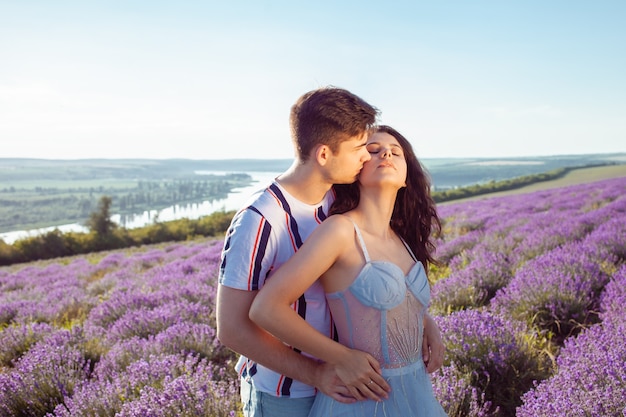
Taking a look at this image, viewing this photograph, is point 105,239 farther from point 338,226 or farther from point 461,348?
point 338,226

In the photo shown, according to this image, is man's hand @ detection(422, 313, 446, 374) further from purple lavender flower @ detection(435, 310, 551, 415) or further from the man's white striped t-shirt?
purple lavender flower @ detection(435, 310, 551, 415)

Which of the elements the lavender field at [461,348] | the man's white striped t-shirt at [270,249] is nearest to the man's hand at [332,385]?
the man's white striped t-shirt at [270,249]

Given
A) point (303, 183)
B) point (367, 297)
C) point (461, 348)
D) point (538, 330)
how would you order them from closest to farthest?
point (367, 297) < point (303, 183) < point (461, 348) < point (538, 330)

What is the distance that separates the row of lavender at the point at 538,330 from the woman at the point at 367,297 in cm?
82

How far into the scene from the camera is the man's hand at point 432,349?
6.51 ft

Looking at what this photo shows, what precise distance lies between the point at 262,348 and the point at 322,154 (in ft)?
2.42

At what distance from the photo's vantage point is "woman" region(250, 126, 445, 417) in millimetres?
1548

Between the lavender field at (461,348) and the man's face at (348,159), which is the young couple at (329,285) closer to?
the man's face at (348,159)

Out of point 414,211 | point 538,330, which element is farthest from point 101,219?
point 414,211

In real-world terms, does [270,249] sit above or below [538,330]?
above

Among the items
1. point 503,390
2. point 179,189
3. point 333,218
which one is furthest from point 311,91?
point 179,189

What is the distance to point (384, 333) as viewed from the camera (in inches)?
67.9

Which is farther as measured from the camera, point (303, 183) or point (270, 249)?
point (303, 183)

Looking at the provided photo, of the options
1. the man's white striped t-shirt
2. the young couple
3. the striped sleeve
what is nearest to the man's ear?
the young couple
